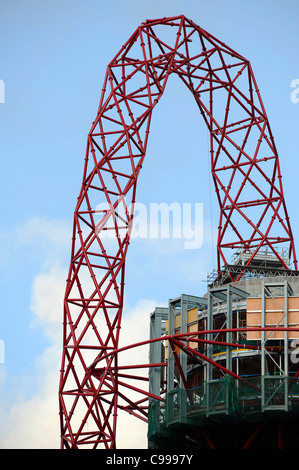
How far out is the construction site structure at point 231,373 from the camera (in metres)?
56.5

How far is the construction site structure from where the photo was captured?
56531 mm

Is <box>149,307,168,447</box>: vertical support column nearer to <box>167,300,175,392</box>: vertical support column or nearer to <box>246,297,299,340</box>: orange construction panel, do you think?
<box>167,300,175,392</box>: vertical support column

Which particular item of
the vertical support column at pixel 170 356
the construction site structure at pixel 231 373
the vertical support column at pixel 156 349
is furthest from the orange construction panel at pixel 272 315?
the vertical support column at pixel 156 349

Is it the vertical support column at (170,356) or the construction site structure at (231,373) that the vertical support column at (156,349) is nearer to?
the construction site structure at (231,373)

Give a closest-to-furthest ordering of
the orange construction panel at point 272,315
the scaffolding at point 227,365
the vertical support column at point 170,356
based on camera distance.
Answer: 1. the scaffolding at point 227,365
2. the orange construction panel at point 272,315
3. the vertical support column at point 170,356

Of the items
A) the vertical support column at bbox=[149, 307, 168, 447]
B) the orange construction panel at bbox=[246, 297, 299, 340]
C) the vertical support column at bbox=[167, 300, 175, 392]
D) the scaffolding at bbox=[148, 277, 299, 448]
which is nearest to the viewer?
the scaffolding at bbox=[148, 277, 299, 448]

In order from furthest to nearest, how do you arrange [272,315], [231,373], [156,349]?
[156,349]
[272,315]
[231,373]

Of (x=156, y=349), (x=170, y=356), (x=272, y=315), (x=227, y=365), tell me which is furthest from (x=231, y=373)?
(x=156, y=349)

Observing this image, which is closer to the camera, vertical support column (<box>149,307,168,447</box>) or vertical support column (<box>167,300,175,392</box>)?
vertical support column (<box>167,300,175,392</box>)

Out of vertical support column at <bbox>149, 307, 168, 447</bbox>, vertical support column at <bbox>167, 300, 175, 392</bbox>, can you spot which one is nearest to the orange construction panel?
vertical support column at <bbox>167, 300, 175, 392</bbox>

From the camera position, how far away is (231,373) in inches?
2263

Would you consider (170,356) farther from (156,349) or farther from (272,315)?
(272,315)
